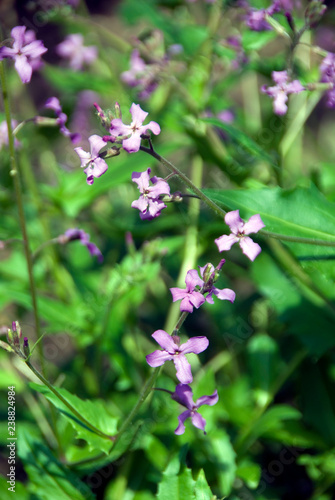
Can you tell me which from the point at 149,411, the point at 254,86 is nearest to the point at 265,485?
the point at 149,411

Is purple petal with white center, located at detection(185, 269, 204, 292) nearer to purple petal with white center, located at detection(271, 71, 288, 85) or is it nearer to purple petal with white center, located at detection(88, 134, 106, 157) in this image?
purple petal with white center, located at detection(88, 134, 106, 157)

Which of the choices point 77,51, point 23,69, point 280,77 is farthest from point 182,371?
point 77,51

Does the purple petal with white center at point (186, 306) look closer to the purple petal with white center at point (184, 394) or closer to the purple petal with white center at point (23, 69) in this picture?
the purple petal with white center at point (184, 394)

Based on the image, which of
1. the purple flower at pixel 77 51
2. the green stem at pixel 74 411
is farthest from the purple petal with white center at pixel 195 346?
the purple flower at pixel 77 51

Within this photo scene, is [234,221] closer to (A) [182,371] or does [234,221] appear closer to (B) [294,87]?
(A) [182,371]

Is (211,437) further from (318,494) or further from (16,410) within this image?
(16,410)
